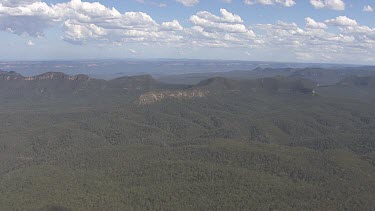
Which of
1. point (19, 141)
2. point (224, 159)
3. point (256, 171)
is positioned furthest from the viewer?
point (19, 141)

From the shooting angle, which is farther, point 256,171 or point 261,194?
point 256,171

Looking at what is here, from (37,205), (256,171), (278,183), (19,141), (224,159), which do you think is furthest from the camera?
(19,141)

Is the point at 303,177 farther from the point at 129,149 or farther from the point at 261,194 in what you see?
the point at 129,149

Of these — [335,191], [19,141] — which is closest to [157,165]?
[335,191]

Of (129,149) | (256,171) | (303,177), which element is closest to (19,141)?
(129,149)

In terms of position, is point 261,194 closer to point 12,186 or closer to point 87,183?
point 87,183

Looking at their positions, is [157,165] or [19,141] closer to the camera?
[157,165]

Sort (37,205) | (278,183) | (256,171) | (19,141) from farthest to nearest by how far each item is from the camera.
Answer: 1. (19,141)
2. (256,171)
3. (278,183)
4. (37,205)

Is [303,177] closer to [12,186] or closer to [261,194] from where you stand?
[261,194]
